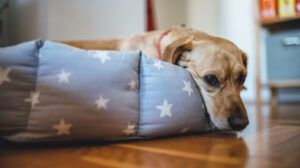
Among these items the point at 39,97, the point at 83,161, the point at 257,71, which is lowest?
the point at 83,161

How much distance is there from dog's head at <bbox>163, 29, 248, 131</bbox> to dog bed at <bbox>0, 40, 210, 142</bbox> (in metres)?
0.11

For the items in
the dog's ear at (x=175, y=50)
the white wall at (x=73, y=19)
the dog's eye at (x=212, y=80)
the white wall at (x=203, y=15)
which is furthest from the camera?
the white wall at (x=203, y=15)

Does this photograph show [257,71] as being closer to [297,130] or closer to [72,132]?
[297,130]

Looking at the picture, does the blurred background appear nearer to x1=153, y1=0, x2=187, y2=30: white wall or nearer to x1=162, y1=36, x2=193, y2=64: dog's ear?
x1=153, y1=0, x2=187, y2=30: white wall

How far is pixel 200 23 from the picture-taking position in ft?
11.4

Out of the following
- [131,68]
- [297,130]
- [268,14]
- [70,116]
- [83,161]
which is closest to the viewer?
[83,161]

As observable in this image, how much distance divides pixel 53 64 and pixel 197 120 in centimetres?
49

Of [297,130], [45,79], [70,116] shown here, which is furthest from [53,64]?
[297,130]

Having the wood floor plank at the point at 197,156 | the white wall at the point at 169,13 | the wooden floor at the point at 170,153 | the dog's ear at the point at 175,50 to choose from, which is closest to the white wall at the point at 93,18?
the white wall at the point at 169,13

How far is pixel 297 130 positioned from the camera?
4.02 feet

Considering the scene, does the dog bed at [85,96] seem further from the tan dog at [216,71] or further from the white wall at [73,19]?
the white wall at [73,19]

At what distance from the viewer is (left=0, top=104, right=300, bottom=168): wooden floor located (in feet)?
2.39

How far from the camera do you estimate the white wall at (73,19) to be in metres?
2.21

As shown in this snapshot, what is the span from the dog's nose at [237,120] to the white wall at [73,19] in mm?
1472
